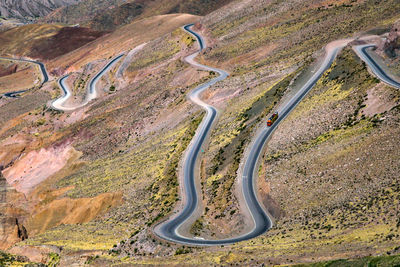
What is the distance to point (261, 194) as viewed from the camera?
4831cm

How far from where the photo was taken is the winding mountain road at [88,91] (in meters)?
104

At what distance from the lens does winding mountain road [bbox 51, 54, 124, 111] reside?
104 metres

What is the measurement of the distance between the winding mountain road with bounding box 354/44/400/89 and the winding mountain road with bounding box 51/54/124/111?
55213mm

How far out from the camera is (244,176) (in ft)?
169

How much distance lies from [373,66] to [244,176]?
20324mm

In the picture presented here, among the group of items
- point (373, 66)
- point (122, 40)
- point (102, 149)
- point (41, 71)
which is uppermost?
point (122, 40)

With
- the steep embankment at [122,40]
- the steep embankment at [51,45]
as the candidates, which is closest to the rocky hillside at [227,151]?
the steep embankment at [122,40]

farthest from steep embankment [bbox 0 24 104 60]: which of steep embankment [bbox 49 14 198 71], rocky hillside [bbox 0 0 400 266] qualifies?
rocky hillside [bbox 0 0 400 266]

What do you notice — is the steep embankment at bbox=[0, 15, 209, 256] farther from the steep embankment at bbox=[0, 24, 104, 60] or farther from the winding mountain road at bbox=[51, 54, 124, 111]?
the steep embankment at bbox=[0, 24, 104, 60]

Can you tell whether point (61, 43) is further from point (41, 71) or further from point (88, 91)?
point (88, 91)

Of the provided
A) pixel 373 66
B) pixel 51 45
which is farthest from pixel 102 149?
Result: pixel 51 45

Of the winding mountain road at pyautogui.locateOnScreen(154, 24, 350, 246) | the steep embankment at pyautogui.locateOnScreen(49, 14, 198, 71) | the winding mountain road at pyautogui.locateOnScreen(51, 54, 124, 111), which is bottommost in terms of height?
the winding mountain road at pyautogui.locateOnScreen(154, 24, 350, 246)

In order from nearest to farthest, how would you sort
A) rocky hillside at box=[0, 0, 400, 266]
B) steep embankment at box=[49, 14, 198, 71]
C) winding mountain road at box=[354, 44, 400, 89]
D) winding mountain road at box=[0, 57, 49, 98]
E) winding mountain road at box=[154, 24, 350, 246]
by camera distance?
rocky hillside at box=[0, 0, 400, 266]
winding mountain road at box=[154, 24, 350, 246]
winding mountain road at box=[354, 44, 400, 89]
steep embankment at box=[49, 14, 198, 71]
winding mountain road at box=[0, 57, 49, 98]

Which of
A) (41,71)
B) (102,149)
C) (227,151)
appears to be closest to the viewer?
(227,151)
